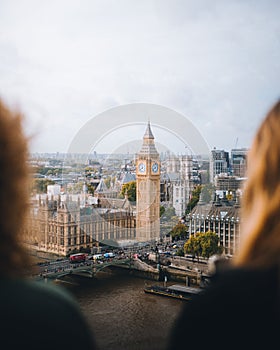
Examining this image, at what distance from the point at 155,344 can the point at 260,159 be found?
19.2ft

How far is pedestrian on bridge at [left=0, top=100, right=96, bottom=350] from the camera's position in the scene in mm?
504

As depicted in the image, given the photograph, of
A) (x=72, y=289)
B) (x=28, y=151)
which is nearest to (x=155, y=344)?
(x=72, y=289)

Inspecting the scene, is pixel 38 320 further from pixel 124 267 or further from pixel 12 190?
pixel 124 267

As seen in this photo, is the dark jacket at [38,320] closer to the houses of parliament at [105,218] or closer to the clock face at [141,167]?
the houses of parliament at [105,218]

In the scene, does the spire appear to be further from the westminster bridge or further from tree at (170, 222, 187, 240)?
the westminster bridge

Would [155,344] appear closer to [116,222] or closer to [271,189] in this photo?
[271,189]

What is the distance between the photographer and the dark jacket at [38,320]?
0.50m

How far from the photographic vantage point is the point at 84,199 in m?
14.0

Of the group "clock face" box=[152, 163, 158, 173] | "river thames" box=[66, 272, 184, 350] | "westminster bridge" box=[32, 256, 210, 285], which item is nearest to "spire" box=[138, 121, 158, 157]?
"clock face" box=[152, 163, 158, 173]

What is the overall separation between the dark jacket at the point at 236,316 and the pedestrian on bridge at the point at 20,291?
0.36ft

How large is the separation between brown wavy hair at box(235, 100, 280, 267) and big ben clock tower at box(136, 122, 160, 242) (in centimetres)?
1367

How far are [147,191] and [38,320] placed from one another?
550 inches

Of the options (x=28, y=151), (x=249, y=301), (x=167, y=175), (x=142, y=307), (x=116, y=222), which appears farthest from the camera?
(x=167, y=175)

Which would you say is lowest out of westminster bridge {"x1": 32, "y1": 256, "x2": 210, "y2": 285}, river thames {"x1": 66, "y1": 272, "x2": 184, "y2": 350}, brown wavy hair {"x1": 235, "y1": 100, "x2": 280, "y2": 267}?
river thames {"x1": 66, "y1": 272, "x2": 184, "y2": 350}
